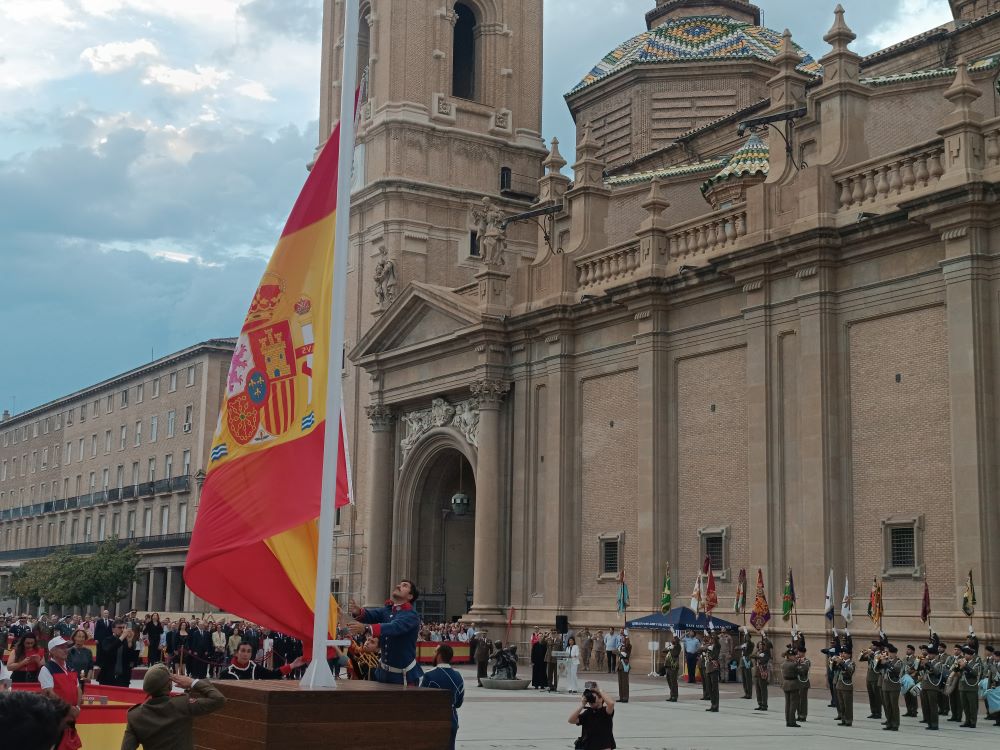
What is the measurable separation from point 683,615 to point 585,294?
11163mm

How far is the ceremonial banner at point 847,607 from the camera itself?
2840cm

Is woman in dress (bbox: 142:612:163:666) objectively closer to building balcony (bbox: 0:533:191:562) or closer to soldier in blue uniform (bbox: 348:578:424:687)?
soldier in blue uniform (bbox: 348:578:424:687)

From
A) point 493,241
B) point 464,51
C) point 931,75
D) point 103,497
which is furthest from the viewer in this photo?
point 103,497

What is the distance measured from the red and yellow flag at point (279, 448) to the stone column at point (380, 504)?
1302 inches

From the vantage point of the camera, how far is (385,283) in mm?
48438

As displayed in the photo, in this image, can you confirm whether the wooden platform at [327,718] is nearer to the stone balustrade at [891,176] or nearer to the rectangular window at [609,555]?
the stone balustrade at [891,176]

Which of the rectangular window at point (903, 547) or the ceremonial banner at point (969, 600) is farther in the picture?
the rectangular window at point (903, 547)

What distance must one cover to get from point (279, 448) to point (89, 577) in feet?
226

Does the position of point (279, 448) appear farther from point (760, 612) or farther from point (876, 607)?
point (760, 612)

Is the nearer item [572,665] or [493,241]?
[572,665]

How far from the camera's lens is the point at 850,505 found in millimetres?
30031

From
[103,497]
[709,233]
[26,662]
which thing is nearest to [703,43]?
[709,233]

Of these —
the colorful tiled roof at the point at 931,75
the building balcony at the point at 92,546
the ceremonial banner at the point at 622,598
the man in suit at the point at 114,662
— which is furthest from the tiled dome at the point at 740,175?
the building balcony at the point at 92,546

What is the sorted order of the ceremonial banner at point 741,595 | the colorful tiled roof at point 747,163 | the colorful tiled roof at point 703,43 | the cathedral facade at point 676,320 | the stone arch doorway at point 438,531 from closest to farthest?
the cathedral facade at point 676,320, the ceremonial banner at point 741,595, the colorful tiled roof at point 747,163, the stone arch doorway at point 438,531, the colorful tiled roof at point 703,43
